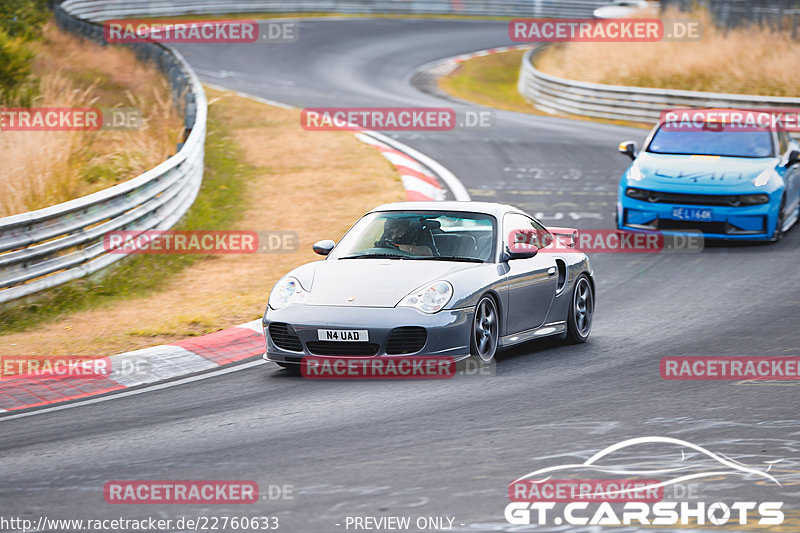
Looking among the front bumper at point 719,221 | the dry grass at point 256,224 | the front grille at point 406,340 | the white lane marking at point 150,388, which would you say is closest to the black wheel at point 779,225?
the front bumper at point 719,221

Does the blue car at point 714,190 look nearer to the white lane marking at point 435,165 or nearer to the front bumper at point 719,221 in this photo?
the front bumper at point 719,221

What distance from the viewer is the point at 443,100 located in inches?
1155

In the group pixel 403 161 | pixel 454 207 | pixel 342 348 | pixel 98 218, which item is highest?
pixel 454 207

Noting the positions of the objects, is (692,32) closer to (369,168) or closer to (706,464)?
(369,168)

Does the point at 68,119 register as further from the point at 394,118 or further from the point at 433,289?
the point at 433,289

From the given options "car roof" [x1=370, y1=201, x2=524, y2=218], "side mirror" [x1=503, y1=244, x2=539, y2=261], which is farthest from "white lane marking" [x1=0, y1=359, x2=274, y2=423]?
"side mirror" [x1=503, y1=244, x2=539, y2=261]

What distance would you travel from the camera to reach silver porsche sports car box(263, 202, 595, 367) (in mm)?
8469

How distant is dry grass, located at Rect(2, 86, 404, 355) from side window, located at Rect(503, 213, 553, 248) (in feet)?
8.13

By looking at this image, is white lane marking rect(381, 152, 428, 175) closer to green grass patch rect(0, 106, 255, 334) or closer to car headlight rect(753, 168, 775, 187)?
green grass patch rect(0, 106, 255, 334)

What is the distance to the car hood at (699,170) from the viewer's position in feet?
47.9

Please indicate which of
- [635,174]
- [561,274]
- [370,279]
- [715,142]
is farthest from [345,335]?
[715,142]

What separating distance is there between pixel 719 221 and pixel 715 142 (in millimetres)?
1589

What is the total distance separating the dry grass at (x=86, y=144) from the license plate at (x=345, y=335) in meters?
5.87

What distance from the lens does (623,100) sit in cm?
2772
